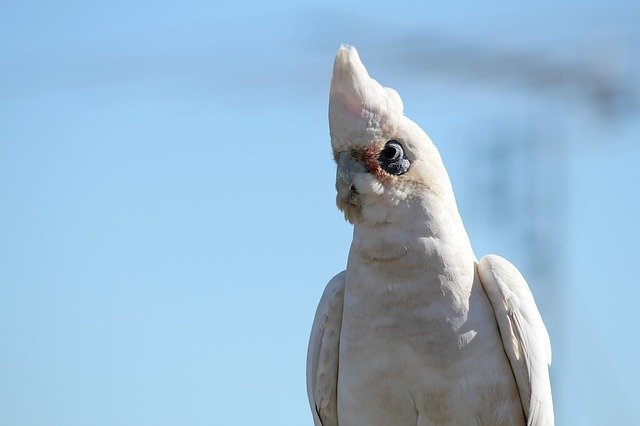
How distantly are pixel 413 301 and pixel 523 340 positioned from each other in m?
0.54

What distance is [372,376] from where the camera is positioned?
473 cm

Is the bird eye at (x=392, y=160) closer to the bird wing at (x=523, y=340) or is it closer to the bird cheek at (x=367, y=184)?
the bird cheek at (x=367, y=184)

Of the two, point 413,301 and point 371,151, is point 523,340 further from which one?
point 371,151

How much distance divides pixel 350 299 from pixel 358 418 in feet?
1.79

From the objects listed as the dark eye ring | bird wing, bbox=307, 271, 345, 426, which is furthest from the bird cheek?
bird wing, bbox=307, 271, 345, 426

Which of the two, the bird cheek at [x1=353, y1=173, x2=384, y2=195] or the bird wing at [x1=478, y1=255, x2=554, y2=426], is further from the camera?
the bird wing at [x1=478, y1=255, x2=554, y2=426]

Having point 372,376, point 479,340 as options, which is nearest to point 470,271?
point 479,340

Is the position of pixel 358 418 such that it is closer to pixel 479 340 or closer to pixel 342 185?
pixel 479 340

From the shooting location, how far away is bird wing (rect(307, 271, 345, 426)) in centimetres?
510

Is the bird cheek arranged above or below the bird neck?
above

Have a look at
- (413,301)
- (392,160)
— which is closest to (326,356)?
(413,301)

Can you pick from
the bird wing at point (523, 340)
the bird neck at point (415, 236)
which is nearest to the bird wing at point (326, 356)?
the bird neck at point (415, 236)

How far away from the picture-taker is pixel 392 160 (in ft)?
15.3

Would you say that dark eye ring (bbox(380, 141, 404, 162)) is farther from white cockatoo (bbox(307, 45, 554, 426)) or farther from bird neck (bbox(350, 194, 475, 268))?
bird neck (bbox(350, 194, 475, 268))
